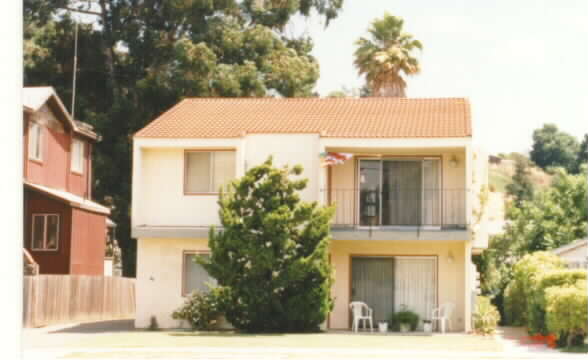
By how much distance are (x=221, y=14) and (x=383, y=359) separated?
86.6 feet

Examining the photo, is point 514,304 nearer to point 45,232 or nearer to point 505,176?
point 45,232

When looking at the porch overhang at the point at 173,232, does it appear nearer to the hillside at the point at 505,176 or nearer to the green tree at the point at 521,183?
the hillside at the point at 505,176

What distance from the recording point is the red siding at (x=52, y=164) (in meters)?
33.1

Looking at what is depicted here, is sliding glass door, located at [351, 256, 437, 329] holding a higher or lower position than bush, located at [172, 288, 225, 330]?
higher

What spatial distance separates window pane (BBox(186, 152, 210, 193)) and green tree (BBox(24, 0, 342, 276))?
39.6 feet

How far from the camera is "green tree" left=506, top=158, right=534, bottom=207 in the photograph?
228ft

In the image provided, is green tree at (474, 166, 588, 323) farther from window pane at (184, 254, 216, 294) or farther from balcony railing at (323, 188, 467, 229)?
window pane at (184, 254, 216, 294)

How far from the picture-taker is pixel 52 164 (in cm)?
3431

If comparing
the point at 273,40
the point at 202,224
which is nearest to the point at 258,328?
the point at 202,224

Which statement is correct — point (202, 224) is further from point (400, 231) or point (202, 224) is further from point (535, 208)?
point (535, 208)

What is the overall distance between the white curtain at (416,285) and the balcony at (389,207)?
1.03 metres

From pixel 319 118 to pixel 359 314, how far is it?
5.88m

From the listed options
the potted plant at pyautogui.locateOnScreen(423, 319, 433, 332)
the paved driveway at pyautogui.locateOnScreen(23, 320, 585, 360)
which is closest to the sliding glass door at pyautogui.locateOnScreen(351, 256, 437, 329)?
the potted plant at pyautogui.locateOnScreen(423, 319, 433, 332)

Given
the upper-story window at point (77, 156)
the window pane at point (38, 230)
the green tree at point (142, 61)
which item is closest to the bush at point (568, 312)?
the window pane at point (38, 230)
